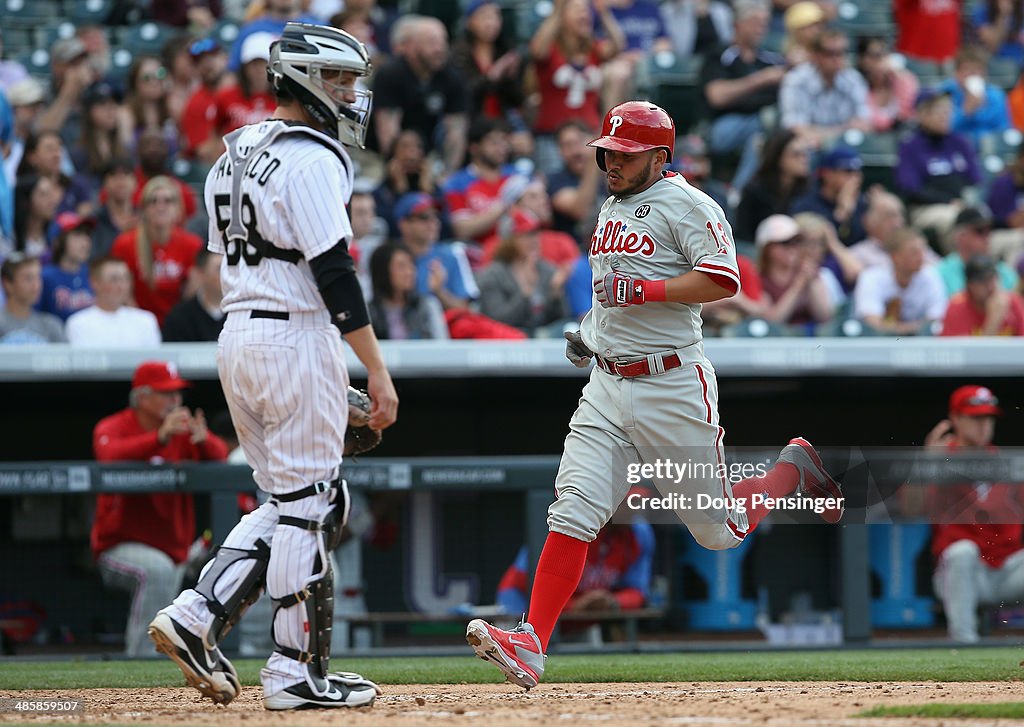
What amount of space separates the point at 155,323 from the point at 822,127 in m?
5.17

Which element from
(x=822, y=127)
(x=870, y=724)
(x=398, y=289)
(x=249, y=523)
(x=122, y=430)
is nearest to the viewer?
(x=870, y=724)

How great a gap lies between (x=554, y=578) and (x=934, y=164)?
6.63 m

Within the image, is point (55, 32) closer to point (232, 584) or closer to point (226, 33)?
point (226, 33)

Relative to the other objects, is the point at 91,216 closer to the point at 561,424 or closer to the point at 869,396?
the point at 561,424

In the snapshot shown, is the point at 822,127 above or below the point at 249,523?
above

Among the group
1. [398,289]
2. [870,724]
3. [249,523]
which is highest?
[398,289]

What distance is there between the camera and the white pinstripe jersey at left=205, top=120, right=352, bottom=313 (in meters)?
4.09

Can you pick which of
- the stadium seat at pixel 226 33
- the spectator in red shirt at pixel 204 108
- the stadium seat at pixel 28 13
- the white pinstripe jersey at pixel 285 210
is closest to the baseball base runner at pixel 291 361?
the white pinstripe jersey at pixel 285 210

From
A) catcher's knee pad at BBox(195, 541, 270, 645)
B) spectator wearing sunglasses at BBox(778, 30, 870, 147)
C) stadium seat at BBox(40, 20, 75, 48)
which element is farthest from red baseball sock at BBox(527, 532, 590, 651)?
stadium seat at BBox(40, 20, 75, 48)

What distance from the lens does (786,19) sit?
12.0m

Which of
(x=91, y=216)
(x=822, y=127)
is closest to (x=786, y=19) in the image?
(x=822, y=127)

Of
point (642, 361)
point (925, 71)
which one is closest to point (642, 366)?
point (642, 361)

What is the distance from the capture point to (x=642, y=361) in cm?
470

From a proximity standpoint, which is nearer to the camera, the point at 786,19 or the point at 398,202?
the point at 398,202
